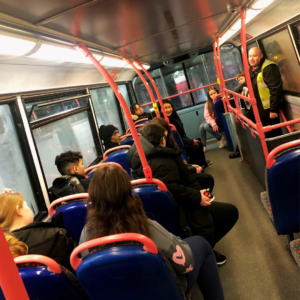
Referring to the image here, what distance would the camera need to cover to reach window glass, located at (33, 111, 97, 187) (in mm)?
3636

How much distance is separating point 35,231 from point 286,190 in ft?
5.20

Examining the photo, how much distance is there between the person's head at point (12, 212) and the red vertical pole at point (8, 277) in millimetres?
1218

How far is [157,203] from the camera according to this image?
1.92 metres

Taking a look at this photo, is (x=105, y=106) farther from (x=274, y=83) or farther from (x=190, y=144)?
(x=274, y=83)

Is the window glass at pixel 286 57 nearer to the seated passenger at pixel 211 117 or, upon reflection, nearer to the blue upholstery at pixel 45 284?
the seated passenger at pixel 211 117

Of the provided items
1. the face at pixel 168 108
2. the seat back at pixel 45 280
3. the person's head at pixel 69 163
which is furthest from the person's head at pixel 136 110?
the seat back at pixel 45 280

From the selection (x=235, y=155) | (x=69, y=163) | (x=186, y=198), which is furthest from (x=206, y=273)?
(x=235, y=155)

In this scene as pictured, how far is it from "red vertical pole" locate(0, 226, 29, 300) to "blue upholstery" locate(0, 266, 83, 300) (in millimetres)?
667

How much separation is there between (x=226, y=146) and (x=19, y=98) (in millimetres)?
4739

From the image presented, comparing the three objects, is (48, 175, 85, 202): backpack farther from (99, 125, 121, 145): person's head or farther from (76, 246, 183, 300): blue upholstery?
(99, 125, 121, 145): person's head

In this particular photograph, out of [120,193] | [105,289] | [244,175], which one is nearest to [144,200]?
[120,193]

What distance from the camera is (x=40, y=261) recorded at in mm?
1245

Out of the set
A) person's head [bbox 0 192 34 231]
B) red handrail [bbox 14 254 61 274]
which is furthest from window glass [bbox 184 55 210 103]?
red handrail [bbox 14 254 61 274]

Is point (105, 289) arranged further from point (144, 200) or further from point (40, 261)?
point (144, 200)
